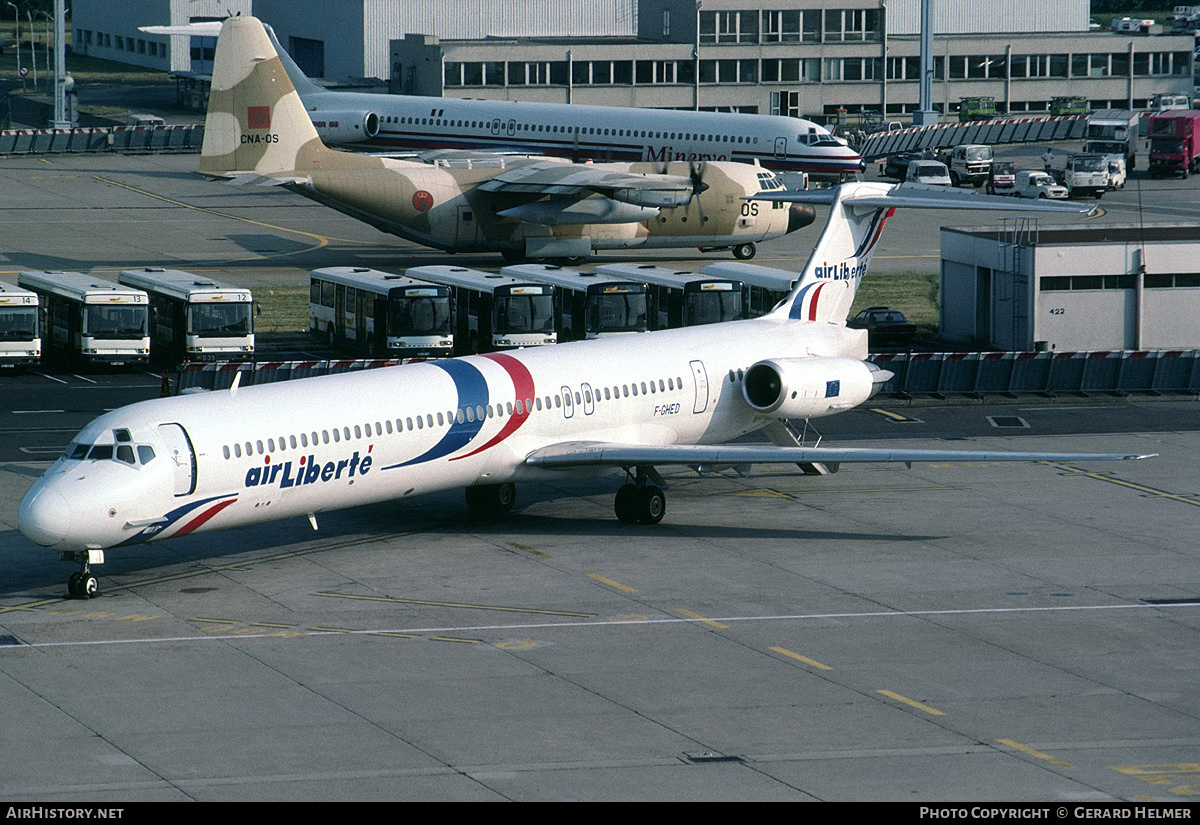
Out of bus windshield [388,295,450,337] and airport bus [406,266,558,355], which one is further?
A: airport bus [406,266,558,355]

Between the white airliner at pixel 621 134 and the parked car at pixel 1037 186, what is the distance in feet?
47.3

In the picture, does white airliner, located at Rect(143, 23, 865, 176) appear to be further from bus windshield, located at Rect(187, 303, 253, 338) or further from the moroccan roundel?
bus windshield, located at Rect(187, 303, 253, 338)

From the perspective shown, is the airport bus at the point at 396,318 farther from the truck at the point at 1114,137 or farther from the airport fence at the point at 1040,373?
the truck at the point at 1114,137

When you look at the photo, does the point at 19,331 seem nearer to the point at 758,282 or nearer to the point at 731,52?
the point at 758,282

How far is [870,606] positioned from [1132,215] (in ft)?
217

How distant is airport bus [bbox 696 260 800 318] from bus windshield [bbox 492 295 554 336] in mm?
5664

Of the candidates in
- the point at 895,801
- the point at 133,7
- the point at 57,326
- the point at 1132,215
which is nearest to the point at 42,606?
the point at 895,801

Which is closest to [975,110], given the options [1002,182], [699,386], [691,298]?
[1002,182]

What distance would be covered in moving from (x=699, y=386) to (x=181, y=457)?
12944mm

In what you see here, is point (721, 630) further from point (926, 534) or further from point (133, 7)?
point (133, 7)

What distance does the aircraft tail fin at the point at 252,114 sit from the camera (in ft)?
223

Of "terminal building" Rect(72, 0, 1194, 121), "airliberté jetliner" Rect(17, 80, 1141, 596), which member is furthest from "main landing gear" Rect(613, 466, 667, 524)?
"terminal building" Rect(72, 0, 1194, 121)

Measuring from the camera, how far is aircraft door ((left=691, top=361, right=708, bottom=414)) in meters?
39.5

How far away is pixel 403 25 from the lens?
13325 cm
